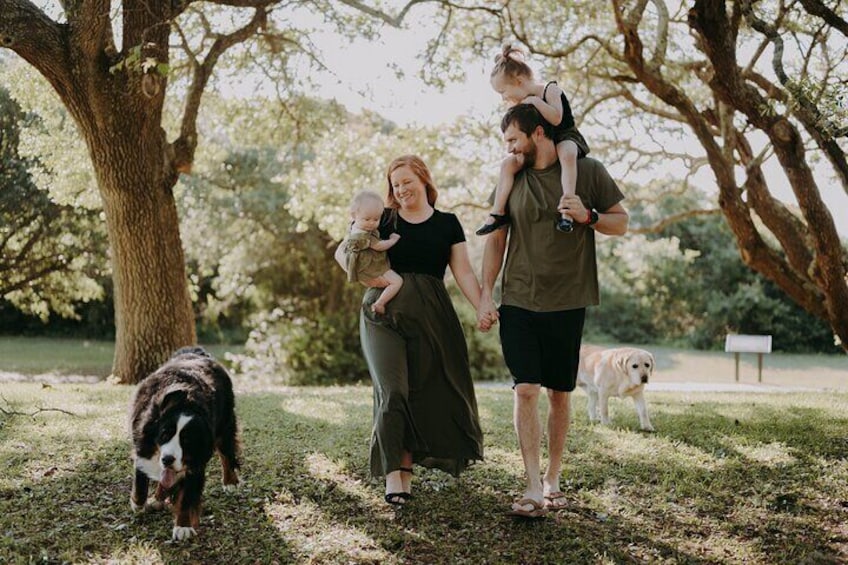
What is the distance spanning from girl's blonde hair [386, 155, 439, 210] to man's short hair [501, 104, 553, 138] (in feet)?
1.83

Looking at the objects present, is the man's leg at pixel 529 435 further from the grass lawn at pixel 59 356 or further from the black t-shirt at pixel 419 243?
the grass lawn at pixel 59 356

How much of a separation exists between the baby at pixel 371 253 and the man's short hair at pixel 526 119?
0.92m

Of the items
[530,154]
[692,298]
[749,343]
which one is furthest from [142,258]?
[692,298]

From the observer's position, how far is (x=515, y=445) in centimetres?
648

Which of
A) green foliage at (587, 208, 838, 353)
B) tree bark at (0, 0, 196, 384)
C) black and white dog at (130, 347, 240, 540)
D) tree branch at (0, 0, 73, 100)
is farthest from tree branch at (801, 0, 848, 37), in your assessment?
green foliage at (587, 208, 838, 353)

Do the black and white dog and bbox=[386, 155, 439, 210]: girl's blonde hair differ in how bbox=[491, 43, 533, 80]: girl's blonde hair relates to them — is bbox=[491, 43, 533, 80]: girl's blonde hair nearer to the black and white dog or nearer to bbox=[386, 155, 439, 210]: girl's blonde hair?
bbox=[386, 155, 439, 210]: girl's blonde hair

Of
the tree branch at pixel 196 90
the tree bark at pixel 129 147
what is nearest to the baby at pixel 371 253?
the tree bark at pixel 129 147

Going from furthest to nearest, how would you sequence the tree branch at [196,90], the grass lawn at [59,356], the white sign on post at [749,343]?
the grass lawn at [59,356] < the white sign on post at [749,343] < the tree branch at [196,90]

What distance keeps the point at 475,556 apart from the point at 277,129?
11.2m

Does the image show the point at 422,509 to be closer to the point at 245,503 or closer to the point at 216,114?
the point at 245,503

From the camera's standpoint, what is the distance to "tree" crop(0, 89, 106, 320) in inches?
722

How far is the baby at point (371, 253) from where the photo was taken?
4711mm

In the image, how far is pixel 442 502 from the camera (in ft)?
16.0

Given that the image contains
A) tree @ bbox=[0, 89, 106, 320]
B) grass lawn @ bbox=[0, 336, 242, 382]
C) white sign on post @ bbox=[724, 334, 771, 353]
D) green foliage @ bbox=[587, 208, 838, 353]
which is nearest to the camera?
white sign on post @ bbox=[724, 334, 771, 353]
